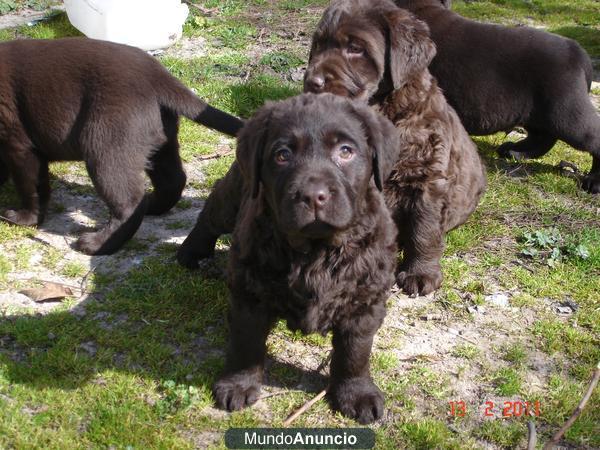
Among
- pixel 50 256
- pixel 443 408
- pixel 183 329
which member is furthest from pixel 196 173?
pixel 443 408

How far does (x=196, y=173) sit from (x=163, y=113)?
1057mm

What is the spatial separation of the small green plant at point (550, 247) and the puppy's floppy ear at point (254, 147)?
2.36 metres

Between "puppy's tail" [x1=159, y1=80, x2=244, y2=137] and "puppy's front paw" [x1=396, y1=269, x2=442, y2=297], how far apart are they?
1.42 meters

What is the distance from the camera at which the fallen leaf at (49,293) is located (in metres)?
3.87

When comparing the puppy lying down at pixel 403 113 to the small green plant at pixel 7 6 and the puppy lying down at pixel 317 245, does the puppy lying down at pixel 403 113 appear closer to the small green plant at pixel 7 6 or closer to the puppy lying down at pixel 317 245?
the puppy lying down at pixel 317 245

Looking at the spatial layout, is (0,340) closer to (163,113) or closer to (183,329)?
(183,329)

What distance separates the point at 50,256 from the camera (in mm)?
4332

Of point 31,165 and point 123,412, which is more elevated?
point 31,165

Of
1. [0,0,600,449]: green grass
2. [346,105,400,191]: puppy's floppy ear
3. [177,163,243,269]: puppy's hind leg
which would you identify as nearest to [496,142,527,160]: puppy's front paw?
[0,0,600,449]: green grass

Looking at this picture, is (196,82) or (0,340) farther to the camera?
(196,82)

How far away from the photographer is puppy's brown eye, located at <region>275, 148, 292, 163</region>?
2.85 m

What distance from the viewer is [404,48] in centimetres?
404

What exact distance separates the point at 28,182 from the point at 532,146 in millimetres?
4088

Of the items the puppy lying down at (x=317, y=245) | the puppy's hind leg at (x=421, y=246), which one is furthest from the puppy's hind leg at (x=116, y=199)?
the puppy's hind leg at (x=421, y=246)
